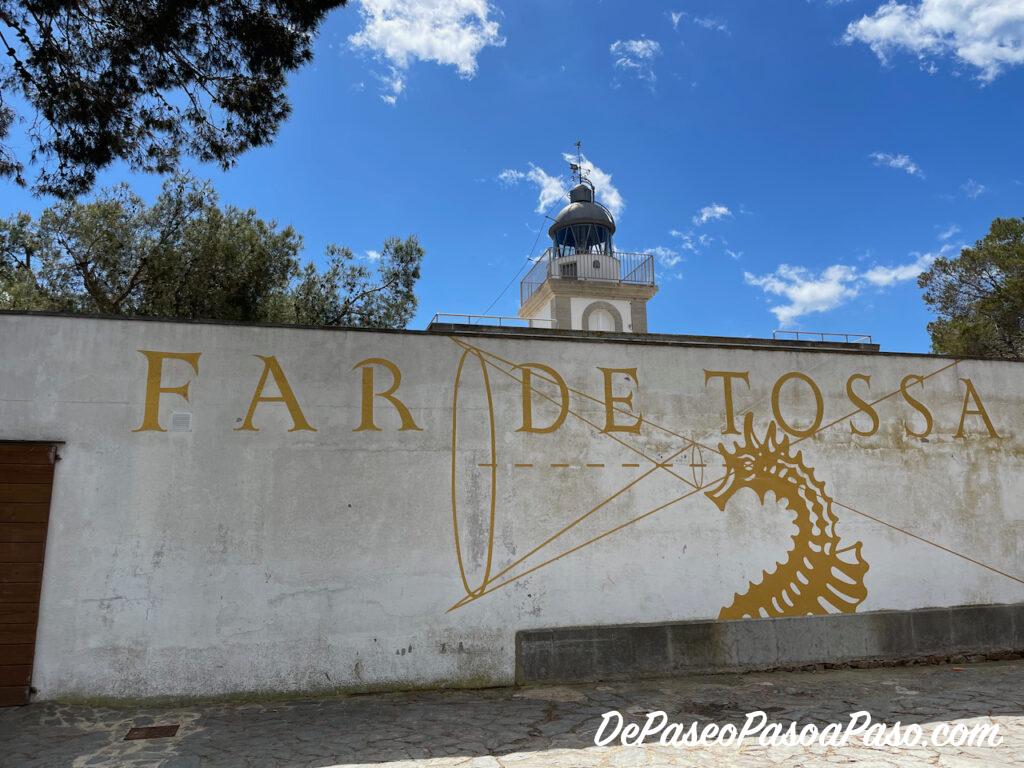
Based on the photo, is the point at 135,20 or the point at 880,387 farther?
the point at 880,387

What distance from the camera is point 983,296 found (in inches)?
755

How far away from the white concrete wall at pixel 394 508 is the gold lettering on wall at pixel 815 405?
2.7 inches

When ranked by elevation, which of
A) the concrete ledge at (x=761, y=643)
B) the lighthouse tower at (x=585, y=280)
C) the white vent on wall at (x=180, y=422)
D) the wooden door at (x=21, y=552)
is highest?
the lighthouse tower at (x=585, y=280)

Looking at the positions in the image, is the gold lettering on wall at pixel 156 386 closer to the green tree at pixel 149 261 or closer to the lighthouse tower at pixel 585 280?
the green tree at pixel 149 261

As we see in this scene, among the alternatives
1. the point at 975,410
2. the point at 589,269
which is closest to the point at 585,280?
the point at 589,269

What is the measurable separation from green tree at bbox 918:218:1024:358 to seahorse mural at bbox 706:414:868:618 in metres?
13.2

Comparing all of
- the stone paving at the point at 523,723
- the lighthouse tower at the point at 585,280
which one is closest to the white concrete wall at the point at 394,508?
the stone paving at the point at 523,723

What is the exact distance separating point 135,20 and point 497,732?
288 inches

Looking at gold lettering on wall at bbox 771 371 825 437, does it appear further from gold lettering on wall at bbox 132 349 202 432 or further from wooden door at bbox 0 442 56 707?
Answer: wooden door at bbox 0 442 56 707

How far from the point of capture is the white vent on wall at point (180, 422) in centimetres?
593

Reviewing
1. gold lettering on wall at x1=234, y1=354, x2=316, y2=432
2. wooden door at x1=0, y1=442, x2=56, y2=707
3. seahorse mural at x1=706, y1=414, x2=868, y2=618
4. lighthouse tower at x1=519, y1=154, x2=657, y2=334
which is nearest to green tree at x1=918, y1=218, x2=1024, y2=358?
lighthouse tower at x1=519, y1=154, x2=657, y2=334

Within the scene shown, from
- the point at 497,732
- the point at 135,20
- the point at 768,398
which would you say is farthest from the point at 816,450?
the point at 135,20

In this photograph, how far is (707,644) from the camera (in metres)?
6.48

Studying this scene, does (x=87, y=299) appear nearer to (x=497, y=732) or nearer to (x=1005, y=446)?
(x=497, y=732)
